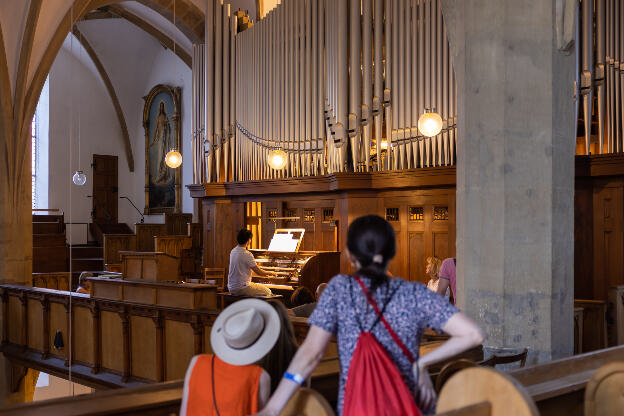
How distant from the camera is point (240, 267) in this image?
27.1 ft

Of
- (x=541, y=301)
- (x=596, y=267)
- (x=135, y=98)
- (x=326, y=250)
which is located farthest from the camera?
(x=135, y=98)

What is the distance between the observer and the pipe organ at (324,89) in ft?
29.6

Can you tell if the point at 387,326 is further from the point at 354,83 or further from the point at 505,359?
the point at 354,83

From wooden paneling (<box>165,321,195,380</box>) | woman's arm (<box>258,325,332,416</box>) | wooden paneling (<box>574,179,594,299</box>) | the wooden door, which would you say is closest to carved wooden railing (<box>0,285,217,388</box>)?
wooden paneling (<box>165,321,195,380</box>)

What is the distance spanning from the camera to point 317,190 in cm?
1019

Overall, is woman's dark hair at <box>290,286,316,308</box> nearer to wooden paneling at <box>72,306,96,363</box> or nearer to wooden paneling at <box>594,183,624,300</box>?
wooden paneling at <box>72,306,96,363</box>

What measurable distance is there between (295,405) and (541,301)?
2985 millimetres

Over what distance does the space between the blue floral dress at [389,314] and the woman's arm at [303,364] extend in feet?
0.12

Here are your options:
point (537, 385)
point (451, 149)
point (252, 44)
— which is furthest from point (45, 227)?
point (537, 385)

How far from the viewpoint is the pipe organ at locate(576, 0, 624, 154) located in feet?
24.9

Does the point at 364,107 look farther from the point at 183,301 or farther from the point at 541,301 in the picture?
the point at 541,301

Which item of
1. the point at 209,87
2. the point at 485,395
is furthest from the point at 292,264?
the point at 485,395

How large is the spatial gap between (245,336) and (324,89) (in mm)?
8079

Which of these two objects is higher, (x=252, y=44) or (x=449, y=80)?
(x=252, y=44)
